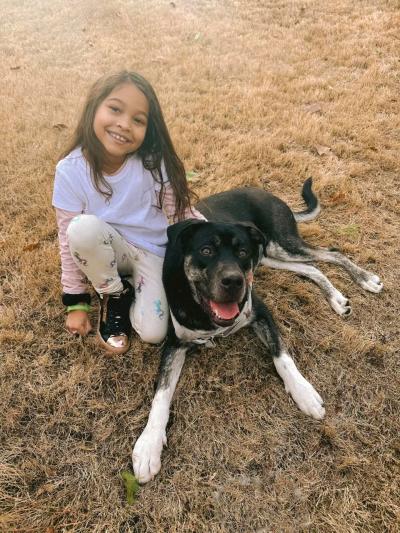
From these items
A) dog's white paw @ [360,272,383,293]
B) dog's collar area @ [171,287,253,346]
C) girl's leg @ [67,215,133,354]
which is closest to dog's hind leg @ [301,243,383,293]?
dog's white paw @ [360,272,383,293]

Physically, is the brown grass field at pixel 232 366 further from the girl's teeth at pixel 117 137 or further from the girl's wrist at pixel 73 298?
the girl's teeth at pixel 117 137

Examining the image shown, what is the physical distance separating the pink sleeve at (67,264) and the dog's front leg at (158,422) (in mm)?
821

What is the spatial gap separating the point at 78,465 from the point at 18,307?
1.44m

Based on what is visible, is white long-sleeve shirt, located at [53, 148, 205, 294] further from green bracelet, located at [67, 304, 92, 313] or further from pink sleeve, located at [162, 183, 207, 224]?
green bracelet, located at [67, 304, 92, 313]

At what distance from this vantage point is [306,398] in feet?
8.97

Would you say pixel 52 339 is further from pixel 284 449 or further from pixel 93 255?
pixel 284 449

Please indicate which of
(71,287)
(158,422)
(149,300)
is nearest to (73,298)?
(71,287)

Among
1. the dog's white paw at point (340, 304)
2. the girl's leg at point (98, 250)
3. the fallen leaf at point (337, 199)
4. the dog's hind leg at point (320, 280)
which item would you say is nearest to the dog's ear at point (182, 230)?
the girl's leg at point (98, 250)

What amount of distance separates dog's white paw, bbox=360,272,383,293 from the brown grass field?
0.07 m

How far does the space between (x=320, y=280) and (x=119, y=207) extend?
1.83 m

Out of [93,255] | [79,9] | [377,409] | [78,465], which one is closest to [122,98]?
[93,255]

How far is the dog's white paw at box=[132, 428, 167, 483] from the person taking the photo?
2387mm

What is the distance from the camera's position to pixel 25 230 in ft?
13.5

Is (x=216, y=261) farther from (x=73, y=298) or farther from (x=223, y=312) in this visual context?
(x=73, y=298)
